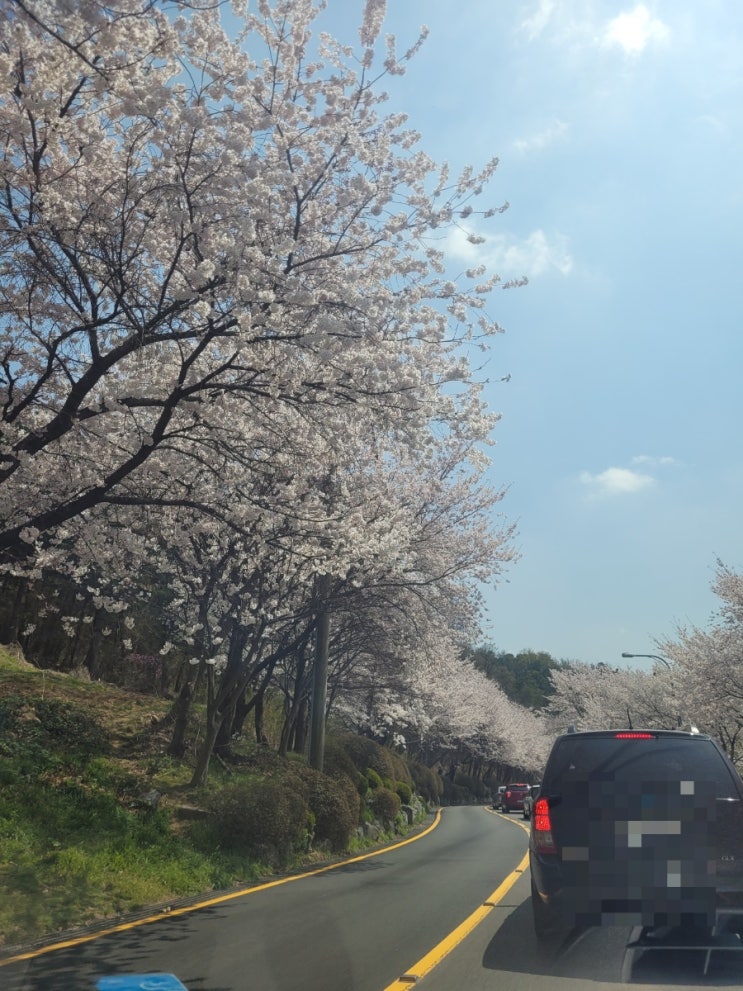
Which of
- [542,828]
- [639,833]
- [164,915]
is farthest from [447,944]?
[164,915]

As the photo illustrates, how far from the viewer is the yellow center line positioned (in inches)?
240

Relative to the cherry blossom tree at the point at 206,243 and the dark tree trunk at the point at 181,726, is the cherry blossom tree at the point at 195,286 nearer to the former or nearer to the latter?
the cherry blossom tree at the point at 206,243

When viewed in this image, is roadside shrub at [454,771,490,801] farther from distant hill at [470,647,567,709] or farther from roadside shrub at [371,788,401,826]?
roadside shrub at [371,788,401,826]

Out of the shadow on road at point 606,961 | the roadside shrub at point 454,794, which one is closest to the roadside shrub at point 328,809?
the shadow on road at point 606,961

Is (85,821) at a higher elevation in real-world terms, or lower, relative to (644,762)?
lower

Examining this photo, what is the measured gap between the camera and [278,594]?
16.4 meters

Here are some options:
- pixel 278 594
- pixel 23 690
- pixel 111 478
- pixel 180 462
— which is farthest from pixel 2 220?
pixel 23 690

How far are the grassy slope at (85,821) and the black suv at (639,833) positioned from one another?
4.74m

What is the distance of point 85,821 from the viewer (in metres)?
11.8

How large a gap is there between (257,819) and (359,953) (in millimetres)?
6391

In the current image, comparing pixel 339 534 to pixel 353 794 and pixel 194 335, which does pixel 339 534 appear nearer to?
pixel 194 335

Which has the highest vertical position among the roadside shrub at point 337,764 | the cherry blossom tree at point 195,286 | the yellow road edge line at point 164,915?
the cherry blossom tree at point 195,286

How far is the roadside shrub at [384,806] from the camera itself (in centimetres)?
2228

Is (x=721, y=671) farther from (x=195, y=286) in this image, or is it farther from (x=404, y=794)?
(x=195, y=286)
